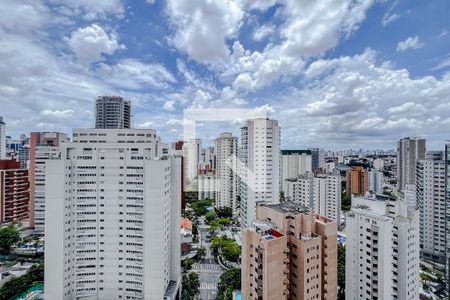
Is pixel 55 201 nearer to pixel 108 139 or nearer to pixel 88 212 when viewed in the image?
pixel 88 212

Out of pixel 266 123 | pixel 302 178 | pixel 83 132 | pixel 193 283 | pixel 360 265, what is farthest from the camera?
pixel 302 178

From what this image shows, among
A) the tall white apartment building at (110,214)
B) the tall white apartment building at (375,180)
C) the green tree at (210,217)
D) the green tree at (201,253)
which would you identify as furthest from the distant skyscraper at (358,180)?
the tall white apartment building at (110,214)

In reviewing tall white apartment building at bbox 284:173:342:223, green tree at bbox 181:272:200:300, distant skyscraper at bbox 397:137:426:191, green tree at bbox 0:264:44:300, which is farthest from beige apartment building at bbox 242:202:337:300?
distant skyscraper at bbox 397:137:426:191

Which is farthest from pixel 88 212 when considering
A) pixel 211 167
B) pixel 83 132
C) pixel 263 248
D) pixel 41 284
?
pixel 211 167

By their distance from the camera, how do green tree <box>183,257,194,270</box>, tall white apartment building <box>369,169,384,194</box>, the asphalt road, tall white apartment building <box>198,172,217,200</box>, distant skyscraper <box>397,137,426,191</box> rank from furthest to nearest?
tall white apartment building <box>369,169,384,194</box>, tall white apartment building <box>198,172,217,200</box>, distant skyscraper <box>397,137,426,191</box>, green tree <box>183,257,194,270</box>, the asphalt road

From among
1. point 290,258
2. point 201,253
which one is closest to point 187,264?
point 201,253

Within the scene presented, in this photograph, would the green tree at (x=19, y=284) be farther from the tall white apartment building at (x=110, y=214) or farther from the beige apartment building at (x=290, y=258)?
the beige apartment building at (x=290, y=258)

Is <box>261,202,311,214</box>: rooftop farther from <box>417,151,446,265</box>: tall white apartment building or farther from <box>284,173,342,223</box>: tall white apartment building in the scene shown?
Answer: <box>284,173,342,223</box>: tall white apartment building
